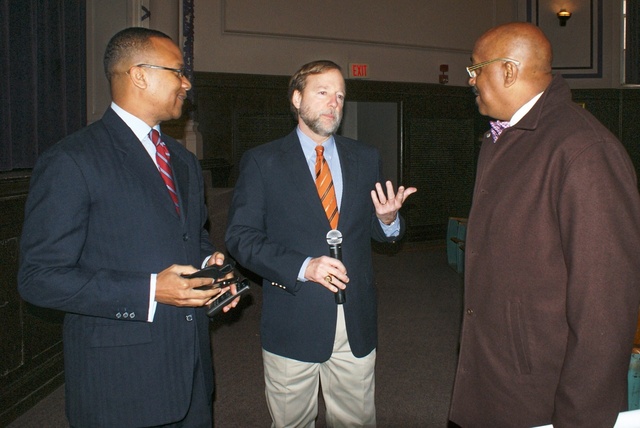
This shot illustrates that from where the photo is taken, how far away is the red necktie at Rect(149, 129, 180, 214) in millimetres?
1847

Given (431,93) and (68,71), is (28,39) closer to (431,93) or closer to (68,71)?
(68,71)

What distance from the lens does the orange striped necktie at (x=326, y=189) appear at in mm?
2203

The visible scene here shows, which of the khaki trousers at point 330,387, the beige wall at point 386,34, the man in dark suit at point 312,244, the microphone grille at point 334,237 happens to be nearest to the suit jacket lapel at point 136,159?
the man in dark suit at point 312,244

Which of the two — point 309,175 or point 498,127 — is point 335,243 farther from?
point 498,127

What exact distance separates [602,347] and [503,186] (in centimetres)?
49

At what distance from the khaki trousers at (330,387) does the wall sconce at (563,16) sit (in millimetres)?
8413

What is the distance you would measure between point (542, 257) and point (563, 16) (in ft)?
28.7

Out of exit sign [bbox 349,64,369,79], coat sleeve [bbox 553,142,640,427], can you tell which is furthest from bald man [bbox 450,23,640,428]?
exit sign [bbox 349,64,369,79]

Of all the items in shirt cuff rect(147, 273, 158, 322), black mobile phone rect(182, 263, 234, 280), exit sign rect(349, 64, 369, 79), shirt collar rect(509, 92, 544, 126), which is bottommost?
shirt cuff rect(147, 273, 158, 322)

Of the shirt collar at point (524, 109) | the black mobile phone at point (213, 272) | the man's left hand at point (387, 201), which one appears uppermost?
the shirt collar at point (524, 109)

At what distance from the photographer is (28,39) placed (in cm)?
396

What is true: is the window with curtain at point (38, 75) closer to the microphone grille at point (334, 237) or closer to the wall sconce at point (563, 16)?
the microphone grille at point (334, 237)

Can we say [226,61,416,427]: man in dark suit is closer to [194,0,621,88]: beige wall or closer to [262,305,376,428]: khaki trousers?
[262,305,376,428]: khaki trousers

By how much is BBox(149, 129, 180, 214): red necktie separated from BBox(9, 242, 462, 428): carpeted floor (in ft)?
5.66
